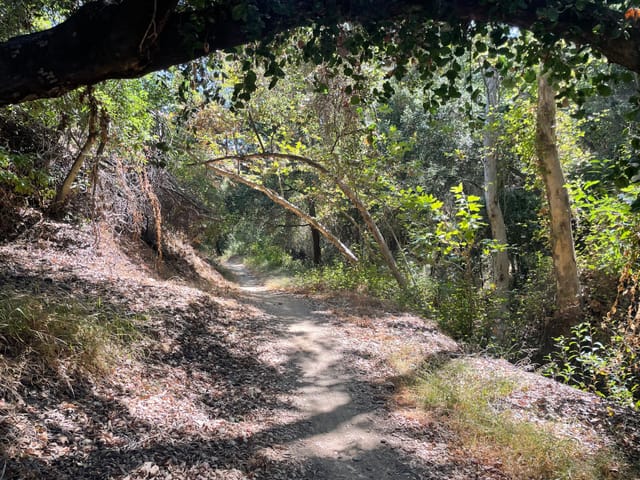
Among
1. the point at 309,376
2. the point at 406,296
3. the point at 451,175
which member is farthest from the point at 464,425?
the point at 451,175

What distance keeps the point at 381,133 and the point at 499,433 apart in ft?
21.3

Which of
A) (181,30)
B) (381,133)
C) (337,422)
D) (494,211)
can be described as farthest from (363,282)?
(181,30)

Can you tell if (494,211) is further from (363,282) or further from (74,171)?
(74,171)

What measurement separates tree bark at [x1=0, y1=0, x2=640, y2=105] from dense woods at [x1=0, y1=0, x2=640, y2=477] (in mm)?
13

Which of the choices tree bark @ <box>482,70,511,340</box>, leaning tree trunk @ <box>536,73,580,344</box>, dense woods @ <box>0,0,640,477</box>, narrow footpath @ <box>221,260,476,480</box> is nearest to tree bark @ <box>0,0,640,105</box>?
dense woods @ <box>0,0,640,477</box>

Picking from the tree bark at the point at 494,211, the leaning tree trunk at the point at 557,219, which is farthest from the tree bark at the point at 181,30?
the tree bark at the point at 494,211

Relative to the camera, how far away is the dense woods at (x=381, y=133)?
251cm

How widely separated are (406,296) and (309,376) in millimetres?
5132

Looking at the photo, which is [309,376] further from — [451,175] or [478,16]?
[451,175]

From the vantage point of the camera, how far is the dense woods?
2508mm

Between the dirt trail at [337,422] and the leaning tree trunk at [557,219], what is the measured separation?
4.26m

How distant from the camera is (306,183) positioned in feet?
55.3

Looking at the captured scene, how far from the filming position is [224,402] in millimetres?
3979

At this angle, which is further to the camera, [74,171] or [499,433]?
[74,171]
